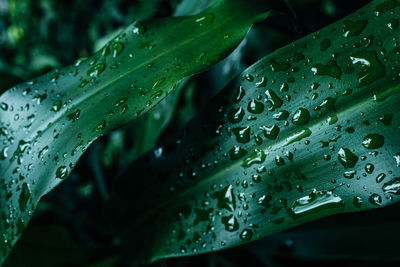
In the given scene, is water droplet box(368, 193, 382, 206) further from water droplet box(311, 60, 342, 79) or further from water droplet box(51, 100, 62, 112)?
water droplet box(51, 100, 62, 112)

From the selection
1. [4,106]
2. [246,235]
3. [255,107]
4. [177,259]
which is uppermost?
[4,106]

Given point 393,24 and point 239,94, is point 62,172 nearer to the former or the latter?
point 239,94

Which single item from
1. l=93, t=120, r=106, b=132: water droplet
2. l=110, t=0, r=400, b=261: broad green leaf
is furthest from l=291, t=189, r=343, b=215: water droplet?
l=93, t=120, r=106, b=132: water droplet

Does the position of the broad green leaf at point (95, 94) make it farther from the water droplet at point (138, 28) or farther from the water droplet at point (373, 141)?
the water droplet at point (373, 141)

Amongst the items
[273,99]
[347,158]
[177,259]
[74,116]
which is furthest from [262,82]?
[177,259]

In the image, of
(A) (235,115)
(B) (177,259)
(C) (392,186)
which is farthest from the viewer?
(B) (177,259)

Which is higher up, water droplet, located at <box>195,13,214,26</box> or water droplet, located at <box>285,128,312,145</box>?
water droplet, located at <box>195,13,214,26</box>
